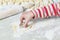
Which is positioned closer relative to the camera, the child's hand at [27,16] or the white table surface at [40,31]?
the white table surface at [40,31]

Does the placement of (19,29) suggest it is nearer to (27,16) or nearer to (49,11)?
(27,16)

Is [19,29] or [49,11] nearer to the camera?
[19,29]

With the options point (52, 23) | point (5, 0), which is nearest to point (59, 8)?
point (52, 23)

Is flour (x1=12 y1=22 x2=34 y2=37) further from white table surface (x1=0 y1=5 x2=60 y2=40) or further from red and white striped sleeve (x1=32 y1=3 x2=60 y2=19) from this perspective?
red and white striped sleeve (x1=32 y1=3 x2=60 y2=19)

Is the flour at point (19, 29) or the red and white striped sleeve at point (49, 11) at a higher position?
the red and white striped sleeve at point (49, 11)

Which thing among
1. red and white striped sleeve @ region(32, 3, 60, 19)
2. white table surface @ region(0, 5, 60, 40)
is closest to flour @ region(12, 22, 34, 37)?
white table surface @ region(0, 5, 60, 40)

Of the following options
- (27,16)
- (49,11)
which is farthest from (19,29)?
(49,11)

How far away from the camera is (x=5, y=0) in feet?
3.87

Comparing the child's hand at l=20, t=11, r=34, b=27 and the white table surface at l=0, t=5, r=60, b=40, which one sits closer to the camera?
the white table surface at l=0, t=5, r=60, b=40

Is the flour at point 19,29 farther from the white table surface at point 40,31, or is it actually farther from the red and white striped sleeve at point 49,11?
the red and white striped sleeve at point 49,11

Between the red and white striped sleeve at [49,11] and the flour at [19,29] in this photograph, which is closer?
the flour at [19,29]

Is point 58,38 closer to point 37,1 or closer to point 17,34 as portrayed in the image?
point 17,34

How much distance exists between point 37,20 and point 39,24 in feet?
0.23

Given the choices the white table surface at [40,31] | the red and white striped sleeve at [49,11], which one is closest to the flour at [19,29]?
the white table surface at [40,31]
